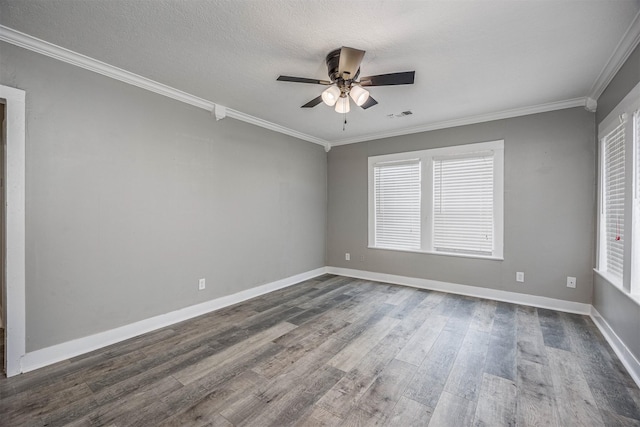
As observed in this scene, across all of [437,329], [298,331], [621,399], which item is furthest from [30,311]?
[621,399]

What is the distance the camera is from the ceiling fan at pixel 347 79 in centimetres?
212

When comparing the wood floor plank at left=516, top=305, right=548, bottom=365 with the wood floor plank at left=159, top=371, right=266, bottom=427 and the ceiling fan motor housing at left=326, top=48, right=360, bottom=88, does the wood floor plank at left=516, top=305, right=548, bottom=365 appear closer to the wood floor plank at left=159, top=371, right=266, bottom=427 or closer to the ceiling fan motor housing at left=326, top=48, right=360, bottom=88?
the wood floor plank at left=159, top=371, right=266, bottom=427

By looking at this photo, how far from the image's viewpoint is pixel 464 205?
13.6 feet

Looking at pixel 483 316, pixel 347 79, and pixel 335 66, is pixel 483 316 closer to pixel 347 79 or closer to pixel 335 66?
pixel 347 79

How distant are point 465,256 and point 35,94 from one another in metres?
5.05

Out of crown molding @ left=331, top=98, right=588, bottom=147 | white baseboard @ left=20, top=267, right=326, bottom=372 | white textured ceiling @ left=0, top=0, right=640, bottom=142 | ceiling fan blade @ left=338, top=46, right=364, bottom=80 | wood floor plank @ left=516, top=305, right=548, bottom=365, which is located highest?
white textured ceiling @ left=0, top=0, right=640, bottom=142

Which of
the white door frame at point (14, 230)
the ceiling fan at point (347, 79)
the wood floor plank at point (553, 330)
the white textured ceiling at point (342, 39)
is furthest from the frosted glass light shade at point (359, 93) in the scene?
the wood floor plank at point (553, 330)

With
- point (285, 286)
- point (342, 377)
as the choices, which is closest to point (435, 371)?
point (342, 377)

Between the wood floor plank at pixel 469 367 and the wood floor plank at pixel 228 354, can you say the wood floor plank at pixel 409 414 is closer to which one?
the wood floor plank at pixel 469 367

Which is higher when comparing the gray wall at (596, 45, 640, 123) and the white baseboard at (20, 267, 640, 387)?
the gray wall at (596, 45, 640, 123)

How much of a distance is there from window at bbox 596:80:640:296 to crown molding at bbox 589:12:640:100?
333mm

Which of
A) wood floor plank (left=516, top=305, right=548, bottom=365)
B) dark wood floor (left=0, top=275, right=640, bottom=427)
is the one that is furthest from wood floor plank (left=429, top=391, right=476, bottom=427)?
wood floor plank (left=516, top=305, right=548, bottom=365)

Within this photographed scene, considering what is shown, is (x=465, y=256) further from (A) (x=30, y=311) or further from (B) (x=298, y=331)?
(A) (x=30, y=311)

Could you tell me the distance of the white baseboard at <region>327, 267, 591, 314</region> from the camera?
3465 millimetres
